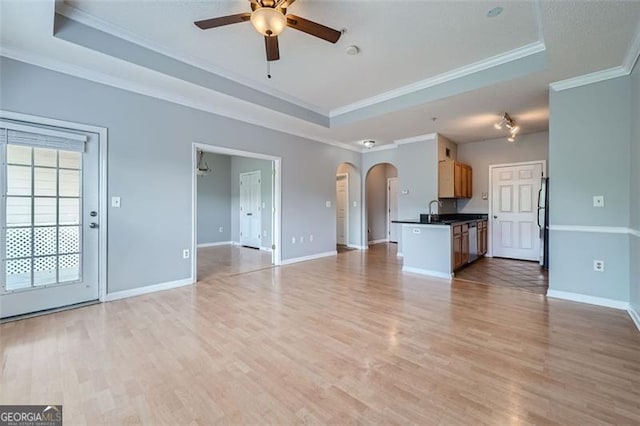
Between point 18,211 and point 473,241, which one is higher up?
point 18,211

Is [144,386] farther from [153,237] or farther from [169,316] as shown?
[153,237]

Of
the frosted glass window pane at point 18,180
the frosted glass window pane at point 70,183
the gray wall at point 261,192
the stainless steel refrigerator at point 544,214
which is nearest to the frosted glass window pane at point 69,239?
the frosted glass window pane at point 70,183

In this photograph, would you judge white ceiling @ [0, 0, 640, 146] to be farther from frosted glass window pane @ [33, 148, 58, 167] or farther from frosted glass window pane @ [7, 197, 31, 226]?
frosted glass window pane @ [7, 197, 31, 226]

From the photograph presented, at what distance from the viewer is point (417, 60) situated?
3.39 meters

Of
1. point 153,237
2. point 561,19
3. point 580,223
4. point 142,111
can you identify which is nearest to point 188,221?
point 153,237

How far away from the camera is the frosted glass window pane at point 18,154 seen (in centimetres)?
283

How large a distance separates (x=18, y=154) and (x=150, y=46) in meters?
1.78

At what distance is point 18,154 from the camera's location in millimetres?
2877

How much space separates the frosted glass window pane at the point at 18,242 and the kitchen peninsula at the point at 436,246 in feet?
16.4

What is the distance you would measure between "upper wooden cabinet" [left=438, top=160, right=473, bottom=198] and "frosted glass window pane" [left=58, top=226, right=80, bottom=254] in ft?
20.1

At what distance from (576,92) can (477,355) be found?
3.38 meters

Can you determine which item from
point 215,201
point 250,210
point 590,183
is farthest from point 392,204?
Answer: point 590,183

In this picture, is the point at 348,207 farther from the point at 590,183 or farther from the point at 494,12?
the point at 494,12

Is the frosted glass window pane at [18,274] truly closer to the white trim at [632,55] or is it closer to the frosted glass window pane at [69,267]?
the frosted glass window pane at [69,267]
